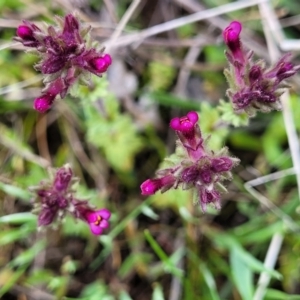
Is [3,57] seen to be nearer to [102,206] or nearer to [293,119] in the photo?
[102,206]

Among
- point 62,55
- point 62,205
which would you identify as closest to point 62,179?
point 62,205

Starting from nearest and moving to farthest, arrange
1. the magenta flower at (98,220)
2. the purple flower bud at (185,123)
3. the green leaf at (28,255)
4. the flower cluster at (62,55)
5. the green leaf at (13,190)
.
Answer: the purple flower bud at (185,123) < the flower cluster at (62,55) < the magenta flower at (98,220) < the green leaf at (13,190) < the green leaf at (28,255)

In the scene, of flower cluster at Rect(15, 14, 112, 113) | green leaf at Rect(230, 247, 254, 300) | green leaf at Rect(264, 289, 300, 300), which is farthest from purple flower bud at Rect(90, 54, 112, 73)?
green leaf at Rect(264, 289, 300, 300)

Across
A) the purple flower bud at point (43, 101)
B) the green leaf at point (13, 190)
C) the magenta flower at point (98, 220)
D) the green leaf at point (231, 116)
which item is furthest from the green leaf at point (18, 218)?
the green leaf at point (231, 116)

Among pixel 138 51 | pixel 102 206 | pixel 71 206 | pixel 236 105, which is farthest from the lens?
pixel 138 51

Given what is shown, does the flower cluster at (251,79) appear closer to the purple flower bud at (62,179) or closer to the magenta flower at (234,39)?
the magenta flower at (234,39)

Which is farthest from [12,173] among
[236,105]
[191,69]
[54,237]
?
[236,105]
